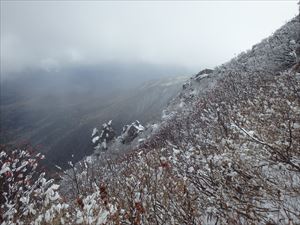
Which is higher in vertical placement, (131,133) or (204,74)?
(204,74)

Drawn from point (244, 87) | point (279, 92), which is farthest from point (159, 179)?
point (244, 87)

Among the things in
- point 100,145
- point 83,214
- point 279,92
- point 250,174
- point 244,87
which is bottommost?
point 100,145

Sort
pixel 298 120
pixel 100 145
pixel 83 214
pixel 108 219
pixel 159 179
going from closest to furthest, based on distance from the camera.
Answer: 1. pixel 83 214
2. pixel 108 219
3. pixel 159 179
4. pixel 298 120
5. pixel 100 145

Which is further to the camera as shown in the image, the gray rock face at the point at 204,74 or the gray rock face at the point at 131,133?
the gray rock face at the point at 131,133

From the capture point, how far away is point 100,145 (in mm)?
79938

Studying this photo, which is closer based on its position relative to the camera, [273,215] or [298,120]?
[273,215]

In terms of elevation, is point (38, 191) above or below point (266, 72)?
above

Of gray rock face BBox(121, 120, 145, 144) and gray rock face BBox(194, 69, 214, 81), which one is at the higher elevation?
gray rock face BBox(194, 69, 214, 81)

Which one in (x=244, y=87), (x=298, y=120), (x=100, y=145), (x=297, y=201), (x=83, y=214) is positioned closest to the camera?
(x=83, y=214)

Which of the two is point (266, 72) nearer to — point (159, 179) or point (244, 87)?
point (244, 87)

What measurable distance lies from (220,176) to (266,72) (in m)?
23.5

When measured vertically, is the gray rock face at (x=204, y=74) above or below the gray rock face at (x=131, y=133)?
above

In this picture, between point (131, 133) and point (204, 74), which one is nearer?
point (204, 74)

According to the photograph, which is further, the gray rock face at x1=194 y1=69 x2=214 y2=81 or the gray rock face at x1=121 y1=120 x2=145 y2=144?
the gray rock face at x1=121 y1=120 x2=145 y2=144
